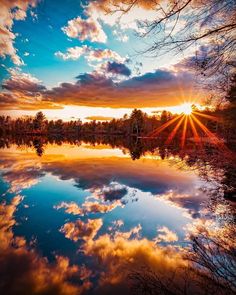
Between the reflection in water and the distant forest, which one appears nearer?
the reflection in water

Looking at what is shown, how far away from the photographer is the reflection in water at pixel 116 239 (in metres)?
4.69

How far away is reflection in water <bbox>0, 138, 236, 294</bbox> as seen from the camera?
4.69 meters

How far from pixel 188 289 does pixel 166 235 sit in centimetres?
248

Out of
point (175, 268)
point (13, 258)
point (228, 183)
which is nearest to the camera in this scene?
point (175, 268)

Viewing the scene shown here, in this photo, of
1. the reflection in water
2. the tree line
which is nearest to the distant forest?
the tree line

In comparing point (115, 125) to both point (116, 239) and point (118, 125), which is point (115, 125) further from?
point (116, 239)

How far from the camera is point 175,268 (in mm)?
5199

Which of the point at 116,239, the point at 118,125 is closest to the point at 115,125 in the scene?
the point at 118,125

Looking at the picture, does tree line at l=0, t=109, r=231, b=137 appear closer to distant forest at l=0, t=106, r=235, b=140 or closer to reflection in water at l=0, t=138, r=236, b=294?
distant forest at l=0, t=106, r=235, b=140

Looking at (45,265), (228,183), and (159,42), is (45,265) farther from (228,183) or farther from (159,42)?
(228,183)

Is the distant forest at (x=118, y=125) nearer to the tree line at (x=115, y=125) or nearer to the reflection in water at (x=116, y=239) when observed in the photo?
the tree line at (x=115, y=125)

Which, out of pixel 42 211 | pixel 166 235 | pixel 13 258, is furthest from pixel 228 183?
pixel 13 258

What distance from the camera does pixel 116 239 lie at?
6.66 m

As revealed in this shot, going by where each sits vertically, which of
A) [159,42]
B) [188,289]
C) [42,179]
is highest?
[159,42]
